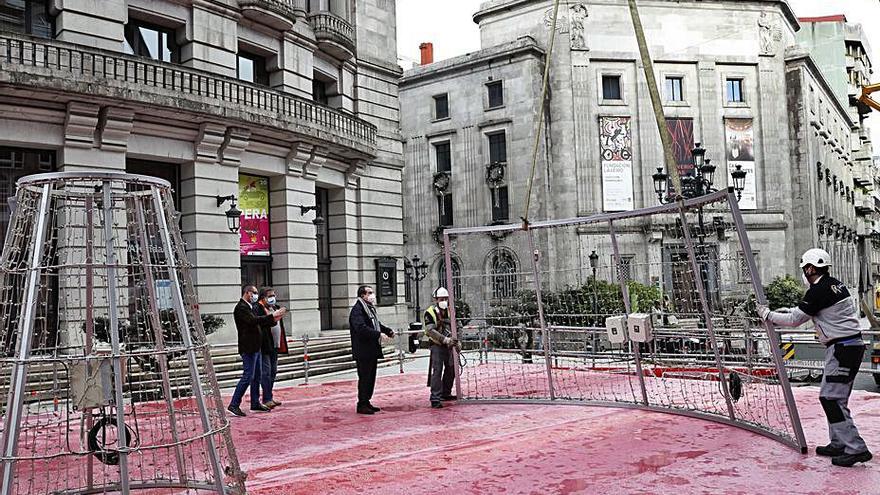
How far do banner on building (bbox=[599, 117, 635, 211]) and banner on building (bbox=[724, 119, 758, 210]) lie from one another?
20.3 ft

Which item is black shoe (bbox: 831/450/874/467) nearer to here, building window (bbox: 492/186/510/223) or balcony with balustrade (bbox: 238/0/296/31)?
balcony with balustrade (bbox: 238/0/296/31)

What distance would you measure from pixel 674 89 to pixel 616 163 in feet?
20.0

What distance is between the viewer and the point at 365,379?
1183cm

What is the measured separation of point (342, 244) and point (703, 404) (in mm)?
15415

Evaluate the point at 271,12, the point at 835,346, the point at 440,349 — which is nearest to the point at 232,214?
the point at 271,12

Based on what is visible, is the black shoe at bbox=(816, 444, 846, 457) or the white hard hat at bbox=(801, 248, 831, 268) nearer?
the black shoe at bbox=(816, 444, 846, 457)

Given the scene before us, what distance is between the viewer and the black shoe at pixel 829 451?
748 cm

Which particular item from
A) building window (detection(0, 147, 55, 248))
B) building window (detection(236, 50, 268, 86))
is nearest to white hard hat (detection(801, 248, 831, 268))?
building window (detection(0, 147, 55, 248))

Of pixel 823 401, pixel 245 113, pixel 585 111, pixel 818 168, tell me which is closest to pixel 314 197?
pixel 245 113

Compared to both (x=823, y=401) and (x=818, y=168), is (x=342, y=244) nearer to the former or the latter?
(x=823, y=401)

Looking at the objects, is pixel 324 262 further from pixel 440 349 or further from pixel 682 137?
pixel 682 137

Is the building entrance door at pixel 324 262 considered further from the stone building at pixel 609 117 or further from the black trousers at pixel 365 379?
the stone building at pixel 609 117

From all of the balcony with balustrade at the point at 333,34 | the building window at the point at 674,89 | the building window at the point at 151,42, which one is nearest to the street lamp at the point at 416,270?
the balcony with balustrade at the point at 333,34

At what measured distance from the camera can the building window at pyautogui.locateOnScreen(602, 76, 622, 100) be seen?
42969 millimetres
